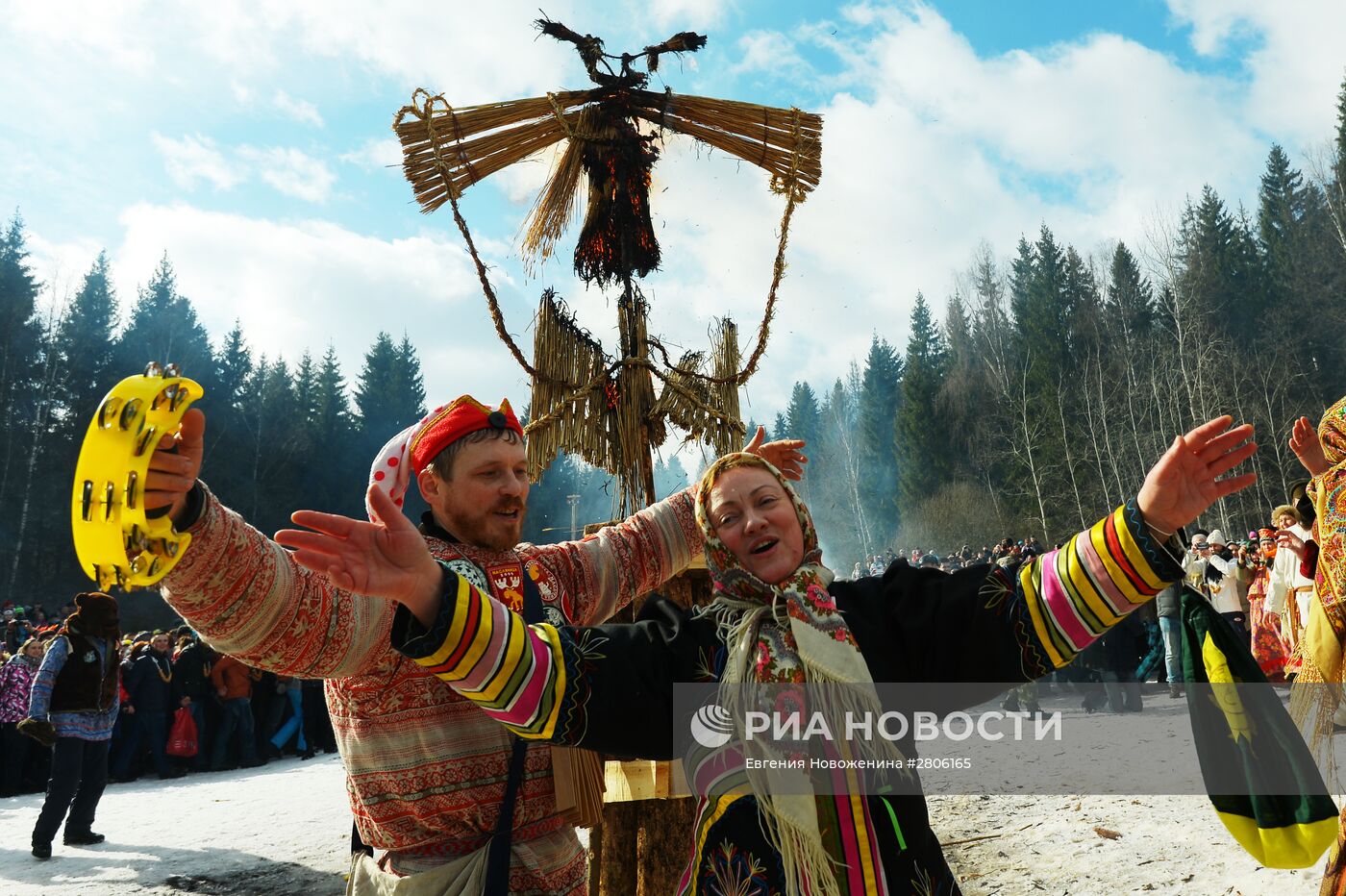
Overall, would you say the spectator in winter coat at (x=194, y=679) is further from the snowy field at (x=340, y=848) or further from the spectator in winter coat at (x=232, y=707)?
the snowy field at (x=340, y=848)

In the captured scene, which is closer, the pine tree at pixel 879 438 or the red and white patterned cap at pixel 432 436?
the red and white patterned cap at pixel 432 436

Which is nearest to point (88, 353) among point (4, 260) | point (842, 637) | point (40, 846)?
point (4, 260)

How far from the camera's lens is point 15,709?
32.1ft

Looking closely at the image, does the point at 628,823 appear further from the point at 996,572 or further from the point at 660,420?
the point at 996,572

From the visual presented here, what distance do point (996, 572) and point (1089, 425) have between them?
33243 millimetres

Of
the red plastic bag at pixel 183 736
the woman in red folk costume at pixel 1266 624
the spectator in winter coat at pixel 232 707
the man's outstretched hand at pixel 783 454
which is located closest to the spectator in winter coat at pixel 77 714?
the red plastic bag at pixel 183 736

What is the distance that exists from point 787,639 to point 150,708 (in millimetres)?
11538

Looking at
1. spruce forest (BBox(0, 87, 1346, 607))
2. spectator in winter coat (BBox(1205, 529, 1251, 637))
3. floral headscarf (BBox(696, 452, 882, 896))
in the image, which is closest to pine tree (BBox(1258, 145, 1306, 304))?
spruce forest (BBox(0, 87, 1346, 607))

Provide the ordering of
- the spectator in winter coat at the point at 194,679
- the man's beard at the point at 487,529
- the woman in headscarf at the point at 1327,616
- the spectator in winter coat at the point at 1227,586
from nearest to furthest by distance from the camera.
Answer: the man's beard at the point at 487,529 < the woman in headscarf at the point at 1327,616 < the spectator in winter coat at the point at 1227,586 < the spectator in winter coat at the point at 194,679

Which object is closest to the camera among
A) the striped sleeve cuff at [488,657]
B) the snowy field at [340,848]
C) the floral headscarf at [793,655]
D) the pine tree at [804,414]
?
the striped sleeve cuff at [488,657]

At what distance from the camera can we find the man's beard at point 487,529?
237 cm

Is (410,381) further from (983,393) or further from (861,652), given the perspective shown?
(861,652)

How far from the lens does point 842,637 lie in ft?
6.57

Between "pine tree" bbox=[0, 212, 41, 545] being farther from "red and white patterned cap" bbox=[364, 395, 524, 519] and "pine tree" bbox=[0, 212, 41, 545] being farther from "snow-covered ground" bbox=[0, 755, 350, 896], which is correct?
"red and white patterned cap" bbox=[364, 395, 524, 519]
